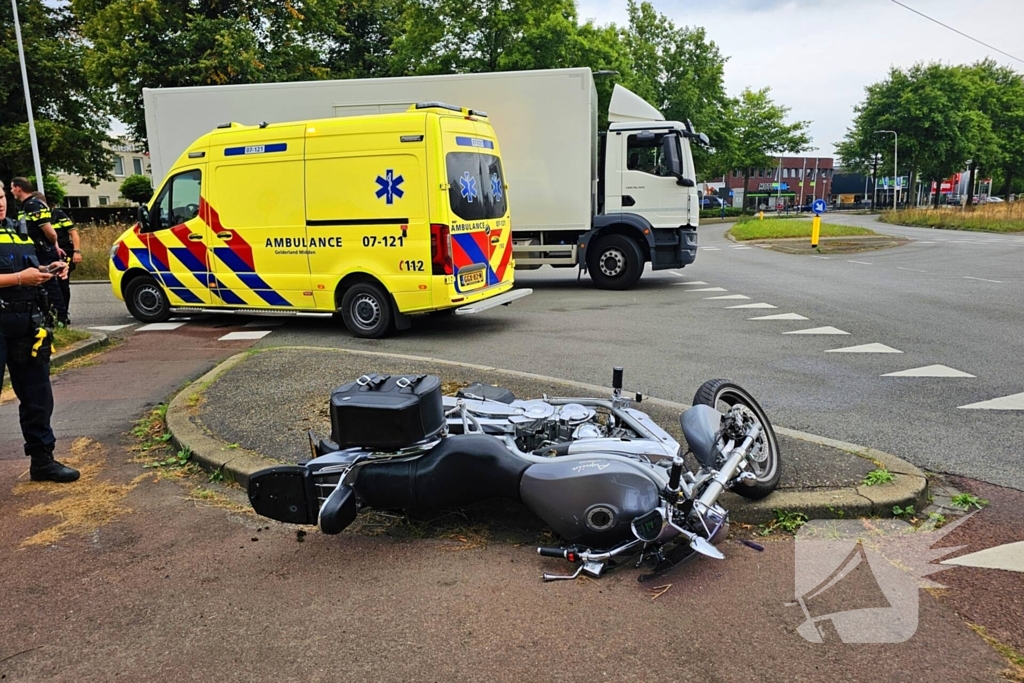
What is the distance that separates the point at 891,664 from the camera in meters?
2.59

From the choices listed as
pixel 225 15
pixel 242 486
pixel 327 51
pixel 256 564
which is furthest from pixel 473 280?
pixel 327 51

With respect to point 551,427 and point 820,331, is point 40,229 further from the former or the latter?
point 820,331

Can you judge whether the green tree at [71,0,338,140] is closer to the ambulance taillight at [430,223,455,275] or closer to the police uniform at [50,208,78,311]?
the police uniform at [50,208,78,311]

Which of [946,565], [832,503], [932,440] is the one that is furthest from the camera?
[932,440]

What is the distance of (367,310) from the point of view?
359 inches

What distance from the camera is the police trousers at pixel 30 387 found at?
4359 mm

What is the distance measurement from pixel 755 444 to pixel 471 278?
564cm

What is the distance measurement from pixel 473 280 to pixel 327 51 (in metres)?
25.8

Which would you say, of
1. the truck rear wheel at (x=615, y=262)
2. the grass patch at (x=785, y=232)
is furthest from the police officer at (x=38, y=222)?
the grass patch at (x=785, y=232)

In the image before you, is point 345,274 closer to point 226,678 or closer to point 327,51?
point 226,678

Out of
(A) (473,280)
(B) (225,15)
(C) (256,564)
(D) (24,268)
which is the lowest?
(C) (256,564)

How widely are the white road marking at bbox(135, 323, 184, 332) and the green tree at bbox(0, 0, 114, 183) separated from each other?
22.8 metres

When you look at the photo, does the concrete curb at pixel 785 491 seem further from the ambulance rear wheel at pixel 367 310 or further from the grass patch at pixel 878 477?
the ambulance rear wheel at pixel 367 310

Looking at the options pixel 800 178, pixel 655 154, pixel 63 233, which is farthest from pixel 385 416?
pixel 800 178
